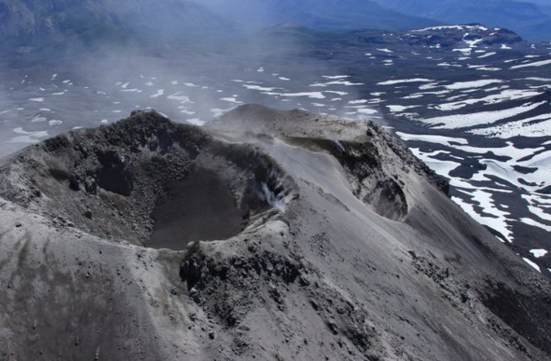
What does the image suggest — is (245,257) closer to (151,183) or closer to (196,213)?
(196,213)

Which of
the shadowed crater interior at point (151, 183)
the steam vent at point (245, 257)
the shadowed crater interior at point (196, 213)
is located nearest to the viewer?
the steam vent at point (245, 257)

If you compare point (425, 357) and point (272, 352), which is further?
point (425, 357)

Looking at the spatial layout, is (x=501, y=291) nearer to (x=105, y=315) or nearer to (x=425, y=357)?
(x=425, y=357)

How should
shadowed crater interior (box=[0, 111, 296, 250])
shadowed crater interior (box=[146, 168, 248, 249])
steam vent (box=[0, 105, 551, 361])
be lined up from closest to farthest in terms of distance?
steam vent (box=[0, 105, 551, 361])
shadowed crater interior (box=[0, 111, 296, 250])
shadowed crater interior (box=[146, 168, 248, 249])

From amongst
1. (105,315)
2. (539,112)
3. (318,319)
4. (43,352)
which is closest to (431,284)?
(318,319)

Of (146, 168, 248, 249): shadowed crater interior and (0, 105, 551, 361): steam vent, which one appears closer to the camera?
(0, 105, 551, 361): steam vent

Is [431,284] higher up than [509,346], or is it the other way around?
[431,284]

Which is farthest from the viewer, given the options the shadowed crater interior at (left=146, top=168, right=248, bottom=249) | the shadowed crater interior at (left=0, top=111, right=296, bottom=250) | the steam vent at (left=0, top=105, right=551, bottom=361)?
the shadowed crater interior at (left=146, top=168, right=248, bottom=249)

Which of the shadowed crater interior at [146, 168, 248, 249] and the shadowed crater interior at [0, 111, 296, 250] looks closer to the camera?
the shadowed crater interior at [0, 111, 296, 250]
